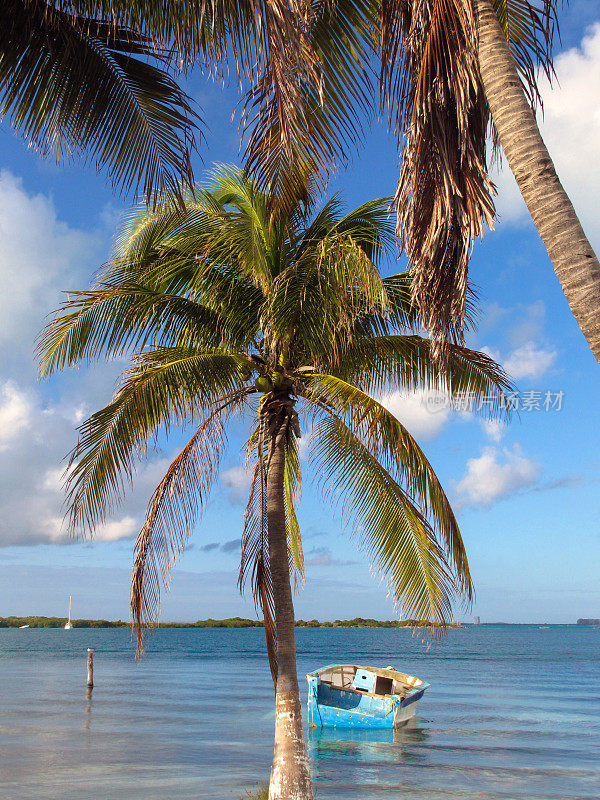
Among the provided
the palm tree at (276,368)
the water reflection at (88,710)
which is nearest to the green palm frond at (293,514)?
the palm tree at (276,368)

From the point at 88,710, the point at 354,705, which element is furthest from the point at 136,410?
the point at 88,710

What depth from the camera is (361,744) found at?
2353 centimetres

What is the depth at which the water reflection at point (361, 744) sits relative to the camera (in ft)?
72.5

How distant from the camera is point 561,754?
2423 cm

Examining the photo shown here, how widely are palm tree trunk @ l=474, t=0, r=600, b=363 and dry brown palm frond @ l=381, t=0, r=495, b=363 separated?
0.26 m

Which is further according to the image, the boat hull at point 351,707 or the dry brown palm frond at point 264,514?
the boat hull at point 351,707

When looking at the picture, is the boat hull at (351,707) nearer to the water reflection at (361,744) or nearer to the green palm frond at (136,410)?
the water reflection at (361,744)

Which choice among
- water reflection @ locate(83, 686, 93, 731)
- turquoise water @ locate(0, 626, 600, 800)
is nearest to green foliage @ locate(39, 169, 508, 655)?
turquoise water @ locate(0, 626, 600, 800)

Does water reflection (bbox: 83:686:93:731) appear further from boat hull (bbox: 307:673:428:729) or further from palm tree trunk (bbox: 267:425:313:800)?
palm tree trunk (bbox: 267:425:313:800)

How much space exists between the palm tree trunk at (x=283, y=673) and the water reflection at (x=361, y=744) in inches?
535

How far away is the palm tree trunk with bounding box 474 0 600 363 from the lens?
397 centimetres

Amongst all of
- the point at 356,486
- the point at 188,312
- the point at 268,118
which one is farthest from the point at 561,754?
the point at 268,118

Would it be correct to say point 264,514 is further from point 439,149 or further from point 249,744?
point 249,744

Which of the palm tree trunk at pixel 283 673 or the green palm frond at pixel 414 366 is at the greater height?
the green palm frond at pixel 414 366
